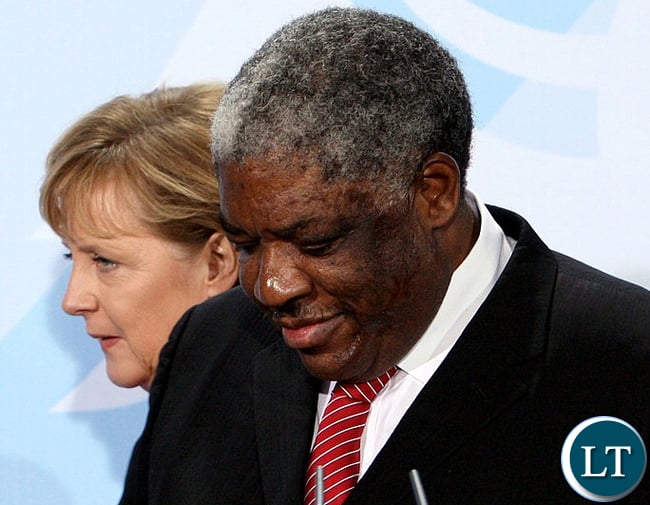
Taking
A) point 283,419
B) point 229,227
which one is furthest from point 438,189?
point 283,419

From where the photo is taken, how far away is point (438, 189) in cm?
136

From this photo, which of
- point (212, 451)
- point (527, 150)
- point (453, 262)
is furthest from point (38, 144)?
point (453, 262)

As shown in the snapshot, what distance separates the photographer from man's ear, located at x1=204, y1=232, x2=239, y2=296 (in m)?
2.24

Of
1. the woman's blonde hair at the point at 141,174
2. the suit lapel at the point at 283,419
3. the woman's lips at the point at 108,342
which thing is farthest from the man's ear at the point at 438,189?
the woman's lips at the point at 108,342

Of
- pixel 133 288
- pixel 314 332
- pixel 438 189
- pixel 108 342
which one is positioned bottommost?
pixel 108 342

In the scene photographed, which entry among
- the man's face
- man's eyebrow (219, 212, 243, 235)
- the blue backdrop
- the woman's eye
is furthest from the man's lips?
the woman's eye

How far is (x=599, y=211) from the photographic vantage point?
6.78 ft

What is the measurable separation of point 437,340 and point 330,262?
19 centimetres

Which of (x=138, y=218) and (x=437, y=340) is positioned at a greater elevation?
(x=437, y=340)

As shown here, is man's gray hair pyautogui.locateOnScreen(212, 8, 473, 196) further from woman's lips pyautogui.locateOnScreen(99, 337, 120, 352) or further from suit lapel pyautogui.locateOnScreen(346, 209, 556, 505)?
woman's lips pyautogui.locateOnScreen(99, 337, 120, 352)

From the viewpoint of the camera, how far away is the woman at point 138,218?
2188mm

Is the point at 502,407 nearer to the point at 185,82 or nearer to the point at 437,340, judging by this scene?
the point at 437,340

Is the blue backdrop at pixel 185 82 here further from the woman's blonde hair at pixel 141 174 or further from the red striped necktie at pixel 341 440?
the red striped necktie at pixel 341 440

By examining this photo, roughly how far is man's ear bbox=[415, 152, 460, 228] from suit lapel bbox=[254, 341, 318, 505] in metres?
0.26
